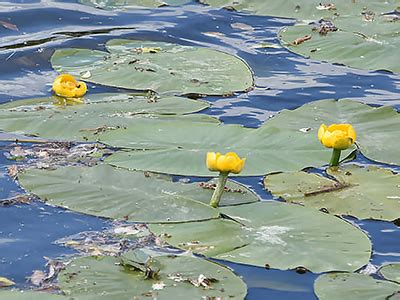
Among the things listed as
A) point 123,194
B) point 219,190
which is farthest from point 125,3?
point 219,190

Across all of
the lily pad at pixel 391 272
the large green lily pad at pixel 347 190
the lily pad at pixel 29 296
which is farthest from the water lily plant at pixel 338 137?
the lily pad at pixel 29 296

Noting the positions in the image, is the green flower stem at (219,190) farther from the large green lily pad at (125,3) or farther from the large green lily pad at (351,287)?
the large green lily pad at (125,3)

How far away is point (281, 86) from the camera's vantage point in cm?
424

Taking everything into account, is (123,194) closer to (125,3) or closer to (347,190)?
(347,190)

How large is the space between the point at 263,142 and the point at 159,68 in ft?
3.42

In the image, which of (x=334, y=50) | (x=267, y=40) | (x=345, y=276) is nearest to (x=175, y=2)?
(x=267, y=40)

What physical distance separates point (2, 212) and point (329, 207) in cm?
97

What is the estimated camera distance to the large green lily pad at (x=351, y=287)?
234 centimetres

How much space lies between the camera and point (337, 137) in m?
3.03

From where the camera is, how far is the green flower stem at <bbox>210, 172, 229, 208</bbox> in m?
2.75

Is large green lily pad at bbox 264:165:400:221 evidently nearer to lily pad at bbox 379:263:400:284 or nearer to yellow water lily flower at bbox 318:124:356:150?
yellow water lily flower at bbox 318:124:356:150

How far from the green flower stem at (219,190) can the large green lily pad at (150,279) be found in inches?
13.1

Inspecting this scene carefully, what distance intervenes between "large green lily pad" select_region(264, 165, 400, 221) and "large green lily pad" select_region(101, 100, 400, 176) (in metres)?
0.07

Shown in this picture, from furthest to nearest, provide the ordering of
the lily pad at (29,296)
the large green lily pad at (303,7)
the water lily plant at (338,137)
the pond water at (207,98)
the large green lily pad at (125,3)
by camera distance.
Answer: the large green lily pad at (125,3)
the large green lily pad at (303,7)
the water lily plant at (338,137)
the pond water at (207,98)
the lily pad at (29,296)
